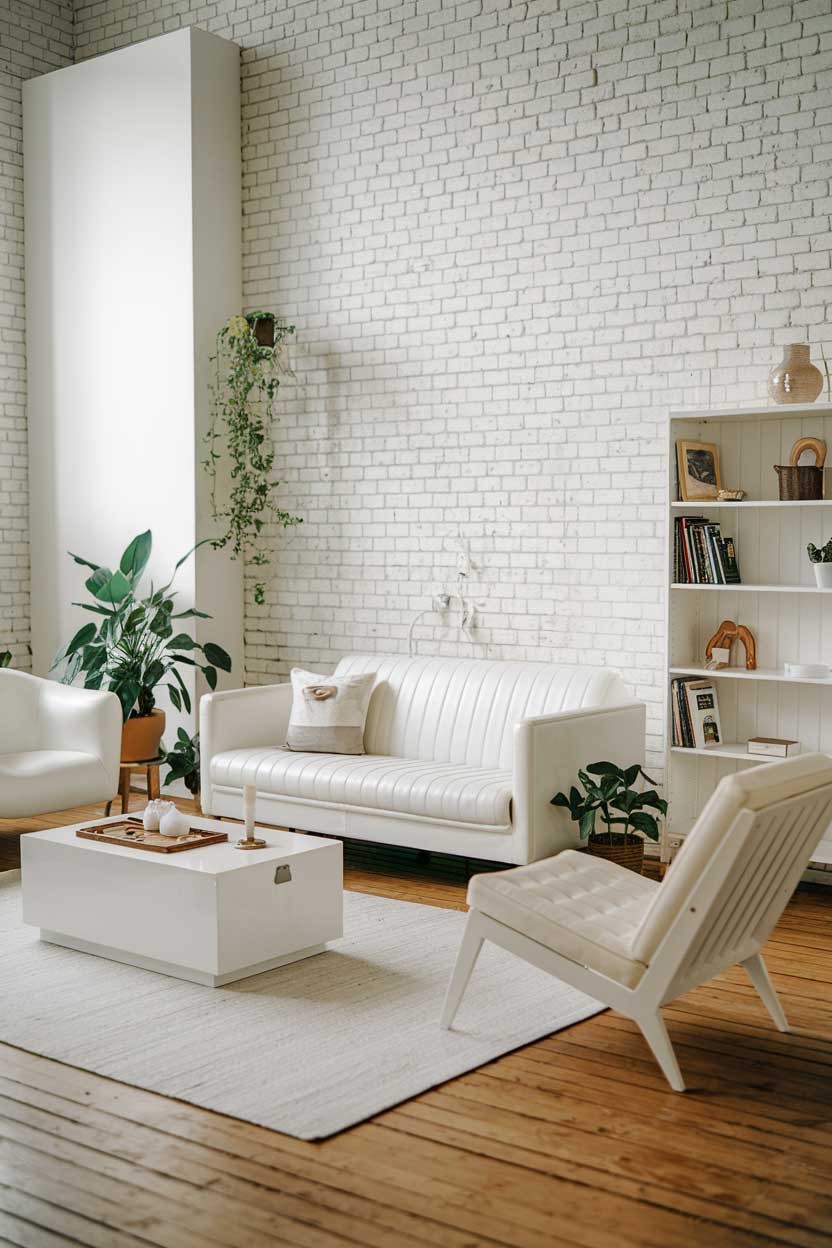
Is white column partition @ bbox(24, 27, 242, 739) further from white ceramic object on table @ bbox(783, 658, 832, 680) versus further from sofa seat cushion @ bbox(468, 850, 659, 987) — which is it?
sofa seat cushion @ bbox(468, 850, 659, 987)

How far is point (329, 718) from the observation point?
6.07 metres

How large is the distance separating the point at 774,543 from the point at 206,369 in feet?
11.0

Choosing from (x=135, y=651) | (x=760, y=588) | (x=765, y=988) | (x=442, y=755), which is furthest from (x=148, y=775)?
(x=765, y=988)

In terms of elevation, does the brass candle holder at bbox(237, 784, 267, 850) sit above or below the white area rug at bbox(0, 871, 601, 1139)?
above

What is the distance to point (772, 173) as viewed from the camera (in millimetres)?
5535

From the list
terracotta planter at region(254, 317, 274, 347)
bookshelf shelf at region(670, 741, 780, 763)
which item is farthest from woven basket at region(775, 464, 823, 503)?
terracotta planter at region(254, 317, 274, 347)

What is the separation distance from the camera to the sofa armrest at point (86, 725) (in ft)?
19.9

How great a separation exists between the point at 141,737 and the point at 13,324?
284cm

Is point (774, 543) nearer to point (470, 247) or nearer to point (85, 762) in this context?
point (470, 247)

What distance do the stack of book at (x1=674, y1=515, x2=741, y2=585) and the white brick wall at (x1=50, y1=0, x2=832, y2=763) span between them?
0.40 m

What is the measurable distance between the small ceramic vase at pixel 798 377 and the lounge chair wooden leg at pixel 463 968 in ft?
8.83

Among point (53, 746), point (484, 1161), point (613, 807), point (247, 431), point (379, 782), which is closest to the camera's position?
point (484, 1161)

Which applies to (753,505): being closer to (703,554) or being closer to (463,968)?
(703,554)

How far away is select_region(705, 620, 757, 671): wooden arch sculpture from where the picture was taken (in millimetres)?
5625
